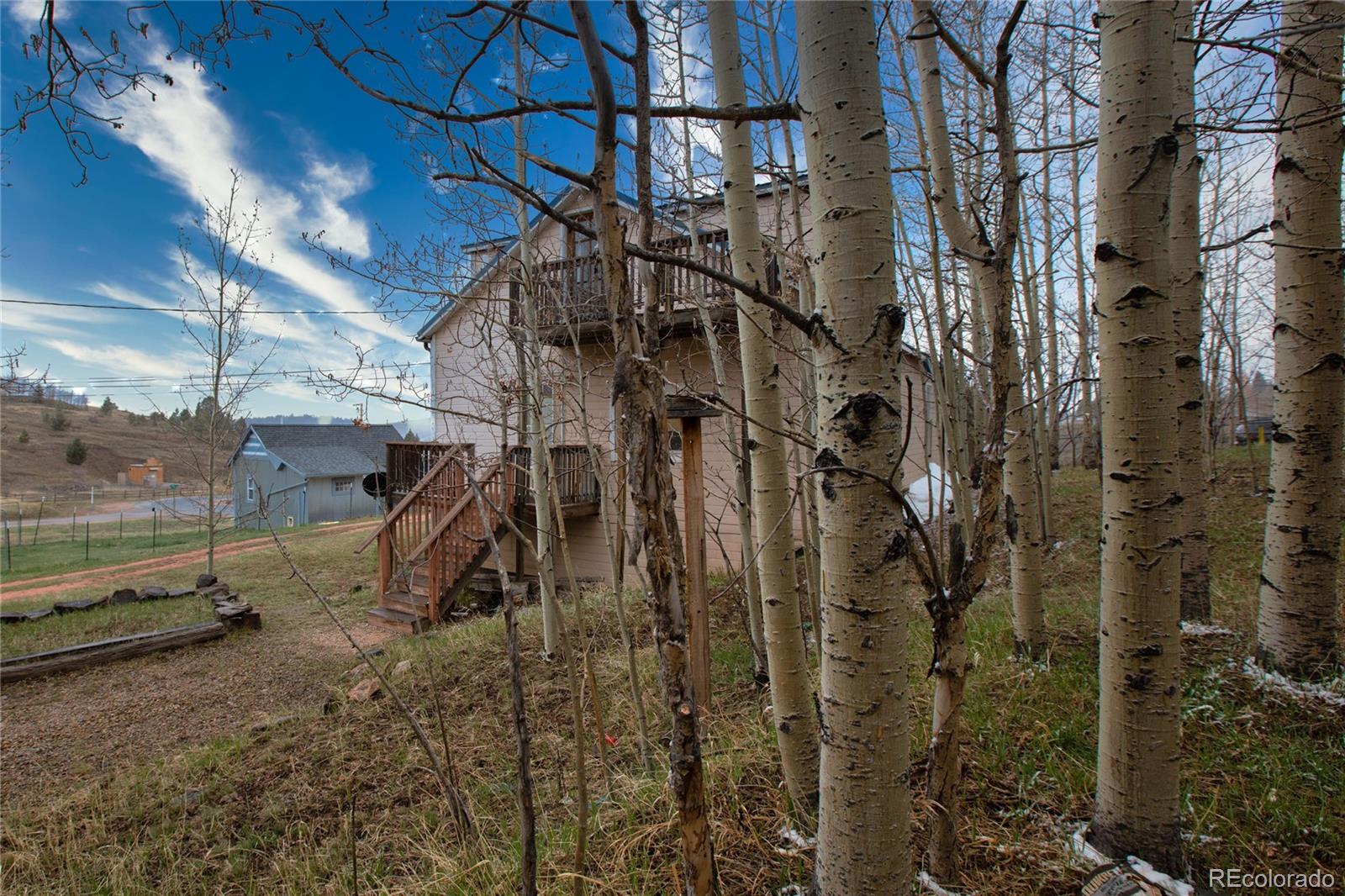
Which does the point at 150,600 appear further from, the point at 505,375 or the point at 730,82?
the point at 730,82

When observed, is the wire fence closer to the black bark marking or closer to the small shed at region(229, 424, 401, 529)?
the small shed at region(229, 424, 401, 529)

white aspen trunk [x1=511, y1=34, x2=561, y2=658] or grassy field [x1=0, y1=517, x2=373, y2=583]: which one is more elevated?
white aspen trunk [x1=511, y1=34, x2=561, y2=658]

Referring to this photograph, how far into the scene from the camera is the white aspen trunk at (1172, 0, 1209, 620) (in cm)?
285

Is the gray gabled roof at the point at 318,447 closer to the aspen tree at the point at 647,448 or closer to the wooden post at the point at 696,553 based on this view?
the wooden post at the point at 696,553

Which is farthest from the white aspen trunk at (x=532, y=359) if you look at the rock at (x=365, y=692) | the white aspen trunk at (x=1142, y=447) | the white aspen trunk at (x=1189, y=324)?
the white aspen trunk at (x=1189, y=324)

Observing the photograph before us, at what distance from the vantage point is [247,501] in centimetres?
2586

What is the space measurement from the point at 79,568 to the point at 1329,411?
2053cm

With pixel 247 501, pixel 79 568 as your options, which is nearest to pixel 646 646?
pixel 79 568

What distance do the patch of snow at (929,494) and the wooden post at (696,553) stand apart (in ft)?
3.90

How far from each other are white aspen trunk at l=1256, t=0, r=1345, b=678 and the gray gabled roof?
26564mm

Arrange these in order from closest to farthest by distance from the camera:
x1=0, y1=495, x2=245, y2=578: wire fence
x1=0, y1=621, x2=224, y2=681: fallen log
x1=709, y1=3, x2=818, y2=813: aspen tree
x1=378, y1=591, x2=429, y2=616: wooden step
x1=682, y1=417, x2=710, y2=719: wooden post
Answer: x1=709, y1=3, x2=818, y2=813: aspen tree → x1=682, y1=417, x2=710, y2=719: wooden post → x1=0, y1=621, x2=224, y2=681: fallen log → x1=378, y1=591, x2=429, y2=616: wooden step → x1=0, y1=495, x2=245, y2=578: wire fence

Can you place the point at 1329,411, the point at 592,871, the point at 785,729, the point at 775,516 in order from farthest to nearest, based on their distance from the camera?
the point at 1329,411 < the point at 775,516 < the point at 785,729 < the point at 592,871

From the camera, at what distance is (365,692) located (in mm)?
4930

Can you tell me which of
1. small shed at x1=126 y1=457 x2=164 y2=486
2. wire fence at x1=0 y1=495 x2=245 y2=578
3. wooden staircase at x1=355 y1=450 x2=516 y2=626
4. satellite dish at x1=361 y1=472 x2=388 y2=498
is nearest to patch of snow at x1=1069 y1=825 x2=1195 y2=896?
satellite dish at x1=361 y1=472 x2=388 y2=498
